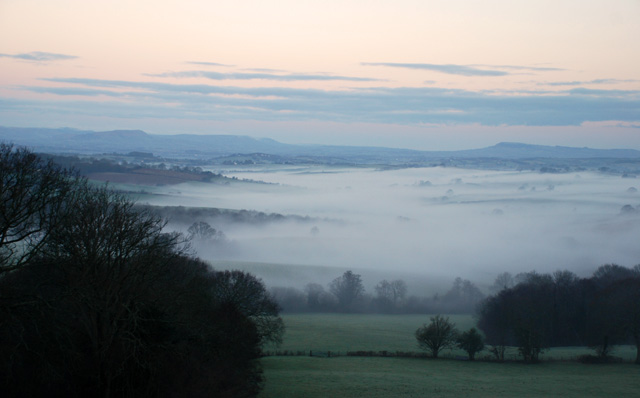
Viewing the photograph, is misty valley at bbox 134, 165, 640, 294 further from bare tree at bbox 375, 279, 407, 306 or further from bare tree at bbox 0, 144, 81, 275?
bare tree at bbox 0, 144, 81, 275

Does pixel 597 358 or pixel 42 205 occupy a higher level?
pixel 42 205

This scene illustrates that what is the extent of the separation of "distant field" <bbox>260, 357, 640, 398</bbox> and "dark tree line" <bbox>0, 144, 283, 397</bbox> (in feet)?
16.0

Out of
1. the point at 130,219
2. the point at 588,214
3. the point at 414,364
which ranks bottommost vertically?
the point at 414,364

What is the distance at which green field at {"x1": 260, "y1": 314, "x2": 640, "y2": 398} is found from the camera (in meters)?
22.3

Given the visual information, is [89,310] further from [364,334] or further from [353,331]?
[353,331]

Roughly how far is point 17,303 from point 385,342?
25.9 meters

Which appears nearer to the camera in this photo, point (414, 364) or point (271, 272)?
point (414, 364)

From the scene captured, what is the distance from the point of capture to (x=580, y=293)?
135ft

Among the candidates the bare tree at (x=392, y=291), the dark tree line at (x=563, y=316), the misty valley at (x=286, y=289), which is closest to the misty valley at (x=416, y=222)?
the misty valley at (x=286, y=289)

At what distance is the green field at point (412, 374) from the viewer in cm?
2228

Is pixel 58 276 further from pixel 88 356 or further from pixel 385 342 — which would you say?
pixel 385 342

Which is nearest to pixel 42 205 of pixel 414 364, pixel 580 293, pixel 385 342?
pixel 414 364

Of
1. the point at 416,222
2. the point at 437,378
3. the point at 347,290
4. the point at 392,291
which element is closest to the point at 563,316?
the point at 392,291

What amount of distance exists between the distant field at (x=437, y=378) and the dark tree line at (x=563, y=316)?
8.74ft
